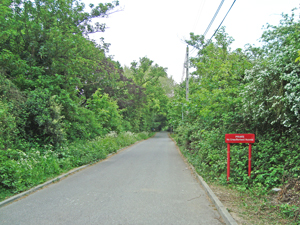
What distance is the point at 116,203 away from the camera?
5.77 meters

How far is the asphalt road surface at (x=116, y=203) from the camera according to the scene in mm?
4773

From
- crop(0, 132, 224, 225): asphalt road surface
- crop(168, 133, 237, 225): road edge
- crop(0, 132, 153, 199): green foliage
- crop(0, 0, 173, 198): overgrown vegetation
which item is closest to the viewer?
crop(168, 133, 237, 225): road edge

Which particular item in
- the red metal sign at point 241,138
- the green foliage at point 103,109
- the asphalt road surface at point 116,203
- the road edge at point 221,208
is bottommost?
the asphalt road surface at point 116,203

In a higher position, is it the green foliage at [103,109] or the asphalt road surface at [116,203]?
the green foliage at [103,109]

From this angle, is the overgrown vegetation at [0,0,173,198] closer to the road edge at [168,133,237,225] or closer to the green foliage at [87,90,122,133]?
the green foliage at [87,90,122,133]

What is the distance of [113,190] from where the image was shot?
7.05m

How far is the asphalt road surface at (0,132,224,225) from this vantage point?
4773 millimetres

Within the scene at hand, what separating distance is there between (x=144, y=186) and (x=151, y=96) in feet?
134

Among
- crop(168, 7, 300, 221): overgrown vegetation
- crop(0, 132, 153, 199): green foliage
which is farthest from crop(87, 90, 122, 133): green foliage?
crop(168, 7, 300, 221): overgrown vegetation

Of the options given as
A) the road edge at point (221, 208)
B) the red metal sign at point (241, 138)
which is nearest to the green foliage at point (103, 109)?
the red metal sign at point (241, 138)

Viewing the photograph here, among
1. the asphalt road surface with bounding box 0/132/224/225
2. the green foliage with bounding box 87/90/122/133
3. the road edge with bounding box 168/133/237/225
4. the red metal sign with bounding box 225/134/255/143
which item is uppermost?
the green foliage with bounding box 87/90/122/133

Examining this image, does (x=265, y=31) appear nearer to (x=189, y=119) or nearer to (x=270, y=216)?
(x=270, y=216)

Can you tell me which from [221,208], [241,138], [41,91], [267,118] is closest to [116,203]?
[221,208]

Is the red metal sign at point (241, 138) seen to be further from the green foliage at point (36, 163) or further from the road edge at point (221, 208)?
the green foliage at point (36, 163)
